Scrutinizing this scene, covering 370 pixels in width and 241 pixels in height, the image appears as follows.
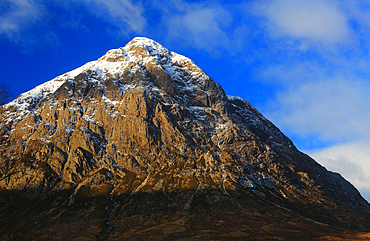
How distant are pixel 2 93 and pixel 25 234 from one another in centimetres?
2060

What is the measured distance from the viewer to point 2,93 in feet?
121

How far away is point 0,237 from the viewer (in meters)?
39.6

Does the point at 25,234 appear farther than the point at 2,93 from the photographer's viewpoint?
Yes

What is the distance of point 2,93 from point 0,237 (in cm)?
1984

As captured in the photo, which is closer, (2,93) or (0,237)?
(2,93)

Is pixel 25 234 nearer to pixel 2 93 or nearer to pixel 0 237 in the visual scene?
pixel 0 237

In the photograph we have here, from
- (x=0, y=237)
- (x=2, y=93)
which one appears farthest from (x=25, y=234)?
(x=2, y=93)

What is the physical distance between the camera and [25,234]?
1644 inches

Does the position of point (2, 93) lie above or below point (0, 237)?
above

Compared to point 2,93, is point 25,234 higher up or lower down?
lower down
